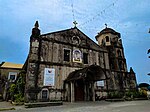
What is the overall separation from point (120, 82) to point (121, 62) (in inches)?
152

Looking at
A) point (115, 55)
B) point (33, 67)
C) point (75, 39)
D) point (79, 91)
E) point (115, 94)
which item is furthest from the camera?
point (115, 55)

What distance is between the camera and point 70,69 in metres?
18.5

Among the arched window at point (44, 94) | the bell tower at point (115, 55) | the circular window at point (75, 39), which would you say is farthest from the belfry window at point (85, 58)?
the arched window at point (44, 94)

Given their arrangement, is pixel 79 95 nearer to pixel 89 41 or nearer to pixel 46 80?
pixel 46 80

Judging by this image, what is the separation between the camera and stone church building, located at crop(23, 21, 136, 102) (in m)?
15.9

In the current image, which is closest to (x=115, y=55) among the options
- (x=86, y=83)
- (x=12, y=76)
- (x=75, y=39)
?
(x=75, y=39)

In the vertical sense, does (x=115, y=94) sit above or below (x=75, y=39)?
below

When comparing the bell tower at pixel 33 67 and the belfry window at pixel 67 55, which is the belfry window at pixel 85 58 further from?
the bell tower at pixel 33 67

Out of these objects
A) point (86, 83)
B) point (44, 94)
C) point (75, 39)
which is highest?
point (75, 39)

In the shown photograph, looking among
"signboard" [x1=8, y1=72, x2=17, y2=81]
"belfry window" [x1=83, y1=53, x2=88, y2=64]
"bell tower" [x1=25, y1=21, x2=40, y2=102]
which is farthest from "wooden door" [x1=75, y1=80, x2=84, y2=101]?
"signboard" [x1=8, y1=72, x2=17, y2=81]

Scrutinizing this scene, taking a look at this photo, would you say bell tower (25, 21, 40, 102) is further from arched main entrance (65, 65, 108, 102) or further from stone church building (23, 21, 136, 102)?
arched main entrance (65, 65, 108, 102)

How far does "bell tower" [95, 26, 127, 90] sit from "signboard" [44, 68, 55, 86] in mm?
9306

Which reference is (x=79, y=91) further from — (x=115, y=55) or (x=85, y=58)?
(x=115, y=55)

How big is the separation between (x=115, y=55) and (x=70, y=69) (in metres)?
9.62
